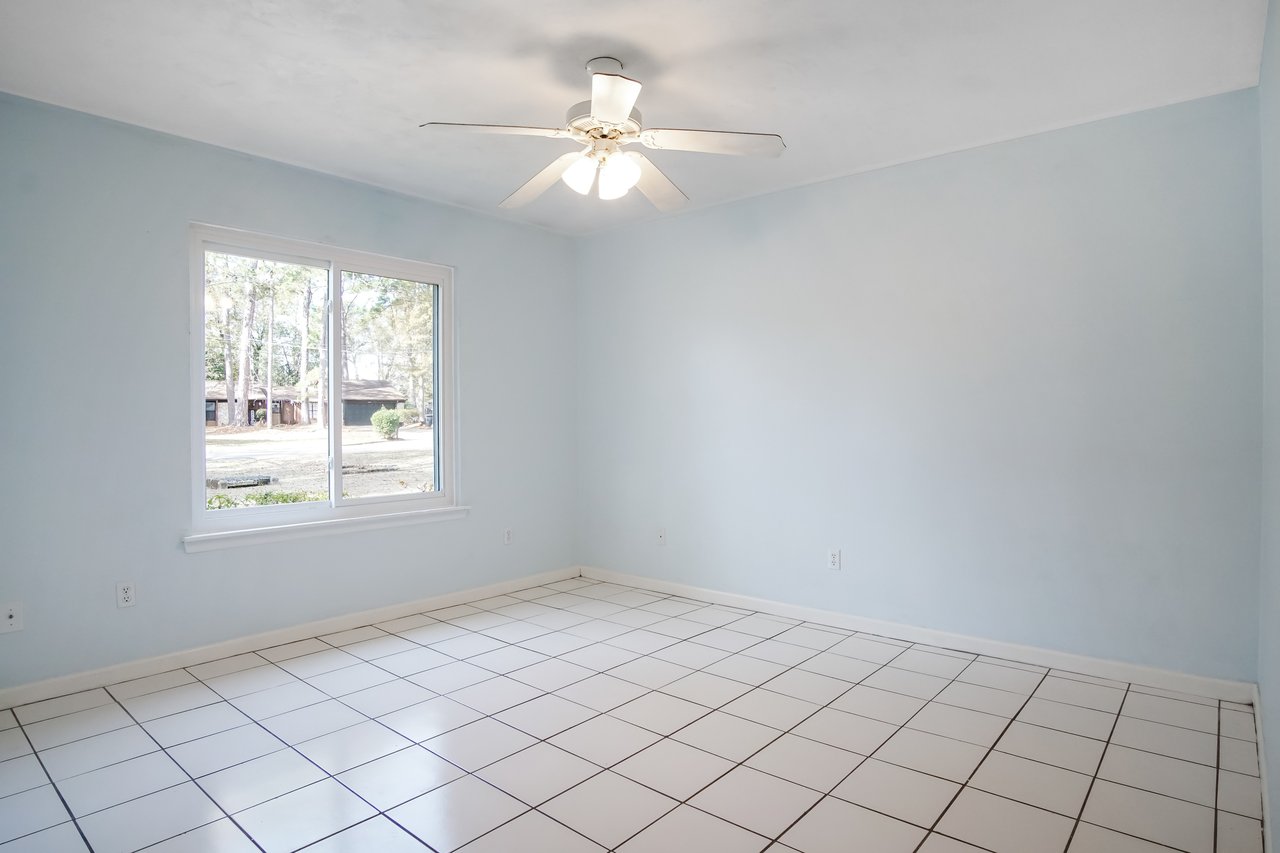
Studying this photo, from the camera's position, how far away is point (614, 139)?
2.66 metres

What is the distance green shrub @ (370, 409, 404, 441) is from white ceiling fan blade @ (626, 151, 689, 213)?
2.15 m

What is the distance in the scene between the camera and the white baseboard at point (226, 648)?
2.90m

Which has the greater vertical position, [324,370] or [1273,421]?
[324,370]

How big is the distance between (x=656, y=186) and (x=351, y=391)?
221 centimetres

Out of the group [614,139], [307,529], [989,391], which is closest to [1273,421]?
[989,391]

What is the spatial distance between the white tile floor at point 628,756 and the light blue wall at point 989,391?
476 mm

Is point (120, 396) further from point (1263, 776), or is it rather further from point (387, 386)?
point (1263, 776)

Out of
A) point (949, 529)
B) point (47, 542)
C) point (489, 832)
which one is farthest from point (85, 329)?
point (949, 529)

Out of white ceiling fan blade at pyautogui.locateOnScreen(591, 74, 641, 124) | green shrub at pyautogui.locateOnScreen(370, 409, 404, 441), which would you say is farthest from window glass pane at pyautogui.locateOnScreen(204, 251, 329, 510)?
white ceiling fan blade at pyautogui.locateOnScreen(591, 74, 641, 124)

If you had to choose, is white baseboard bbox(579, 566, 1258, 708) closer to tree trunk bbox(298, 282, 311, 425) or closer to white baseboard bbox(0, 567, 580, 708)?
white baseboard bbox(0, 567, 580, 708)

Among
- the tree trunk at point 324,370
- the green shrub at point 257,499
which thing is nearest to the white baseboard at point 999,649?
the green shrub at point 257,499

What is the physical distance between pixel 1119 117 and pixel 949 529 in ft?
6.53

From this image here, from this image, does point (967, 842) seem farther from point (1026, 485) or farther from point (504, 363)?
point (504, 363)

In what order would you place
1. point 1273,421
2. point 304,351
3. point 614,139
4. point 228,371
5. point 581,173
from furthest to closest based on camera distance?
point 304,351 → point 228,371 → point 581,173 → point 614,139 → point 1273,421
